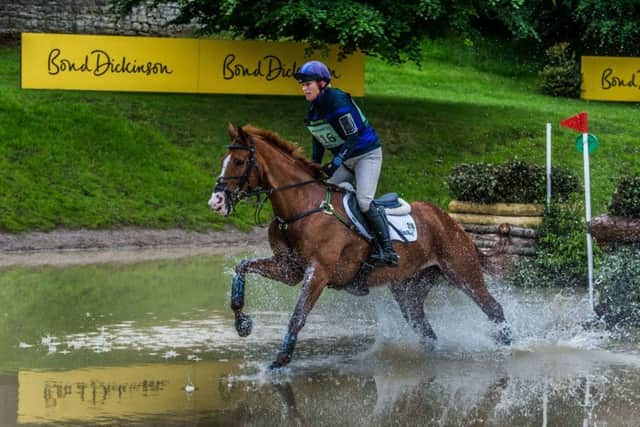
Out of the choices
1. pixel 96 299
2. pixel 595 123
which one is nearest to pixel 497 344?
pixel 96 299

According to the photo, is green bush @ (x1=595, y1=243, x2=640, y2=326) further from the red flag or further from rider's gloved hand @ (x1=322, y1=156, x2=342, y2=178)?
rider's gloved hand @ (x1=322, y1=156, x2=342, y2=178)

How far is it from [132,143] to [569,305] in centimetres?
1243

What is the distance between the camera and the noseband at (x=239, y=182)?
437 inches

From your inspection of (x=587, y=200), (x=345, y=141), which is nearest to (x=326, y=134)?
(x=345, y=141)

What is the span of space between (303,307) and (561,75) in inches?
1074

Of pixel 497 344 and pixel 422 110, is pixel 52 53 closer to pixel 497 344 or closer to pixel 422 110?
pixel 422 110

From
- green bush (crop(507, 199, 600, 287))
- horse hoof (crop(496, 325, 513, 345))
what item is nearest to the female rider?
horse hoof (crop(496, 325, 513, 345))

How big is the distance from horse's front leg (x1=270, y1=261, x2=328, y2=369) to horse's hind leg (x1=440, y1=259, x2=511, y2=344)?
1.82 metres

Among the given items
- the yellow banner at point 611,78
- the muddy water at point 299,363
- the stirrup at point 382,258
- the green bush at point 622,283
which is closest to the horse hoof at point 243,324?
the muddy water at point 299,363

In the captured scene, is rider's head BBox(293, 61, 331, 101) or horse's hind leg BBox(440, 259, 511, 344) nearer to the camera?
rider's head BBox(293, 61, 331, 101)

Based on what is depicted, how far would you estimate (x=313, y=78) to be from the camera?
11297mm

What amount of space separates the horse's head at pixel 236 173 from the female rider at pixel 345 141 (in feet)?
2.26

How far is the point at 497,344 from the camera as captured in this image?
41.6 ft

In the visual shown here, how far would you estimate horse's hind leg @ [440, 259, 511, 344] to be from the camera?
1267 centimetres
